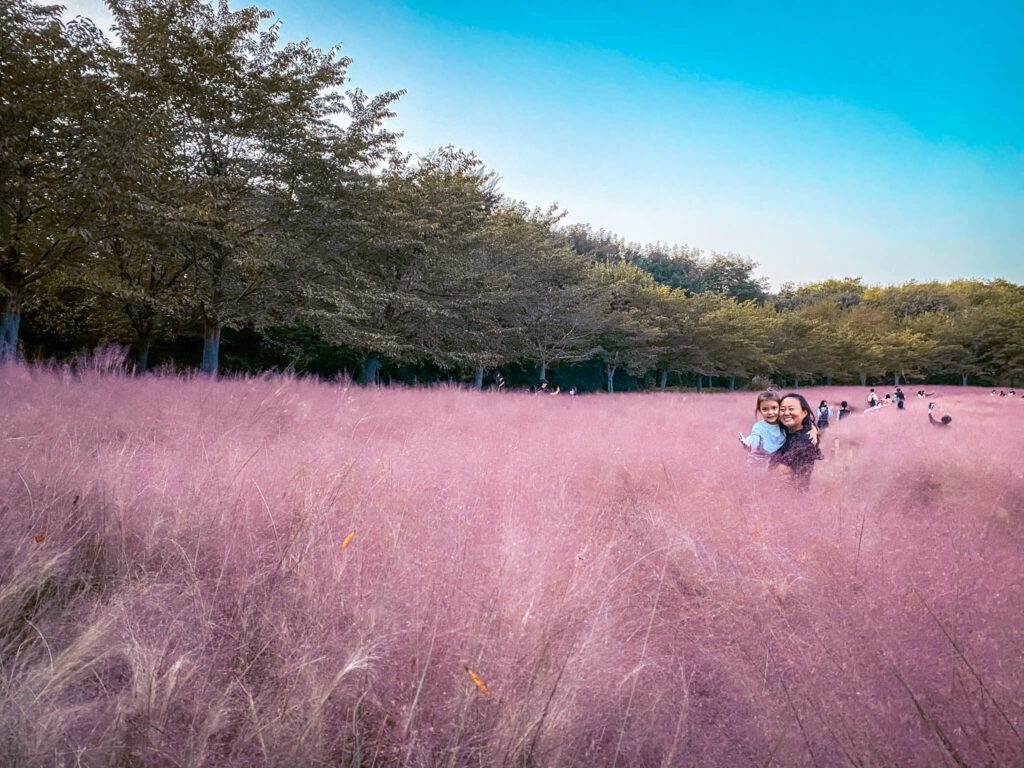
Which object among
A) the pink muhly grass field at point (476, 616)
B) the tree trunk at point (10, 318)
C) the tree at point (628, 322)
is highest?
the tree at point (628, 322)

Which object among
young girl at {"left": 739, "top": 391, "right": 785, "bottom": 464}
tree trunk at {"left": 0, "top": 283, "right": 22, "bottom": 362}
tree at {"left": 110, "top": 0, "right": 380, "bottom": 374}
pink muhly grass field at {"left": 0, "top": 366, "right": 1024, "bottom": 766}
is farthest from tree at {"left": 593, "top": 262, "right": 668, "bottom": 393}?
pink muhly grass field at {"left": 0, "top": 366, "right": 1024, "bottom": 766}

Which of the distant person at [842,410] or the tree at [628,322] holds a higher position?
the tree at [628,322]

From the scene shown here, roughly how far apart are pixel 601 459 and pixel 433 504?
88.8 inches

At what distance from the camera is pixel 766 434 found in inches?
166

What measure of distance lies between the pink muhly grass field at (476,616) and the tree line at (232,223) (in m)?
7.63

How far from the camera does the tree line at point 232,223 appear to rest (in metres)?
8.30

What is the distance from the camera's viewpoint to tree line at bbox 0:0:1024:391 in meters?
8.30

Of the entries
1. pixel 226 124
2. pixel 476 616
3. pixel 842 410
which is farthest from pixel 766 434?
pixel 226 124

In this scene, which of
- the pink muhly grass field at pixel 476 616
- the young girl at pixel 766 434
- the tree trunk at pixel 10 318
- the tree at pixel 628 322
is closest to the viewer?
the pink muhly grass field at pixel 476 616

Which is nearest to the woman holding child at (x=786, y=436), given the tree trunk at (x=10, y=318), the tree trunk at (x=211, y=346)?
the tree trunk at (x=211, y=346)

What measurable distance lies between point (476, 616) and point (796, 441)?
11.4ft

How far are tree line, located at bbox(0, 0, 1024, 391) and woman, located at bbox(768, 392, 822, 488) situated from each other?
378 inches

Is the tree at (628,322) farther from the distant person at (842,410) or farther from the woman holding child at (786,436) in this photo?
the woman holding child at (786,436)

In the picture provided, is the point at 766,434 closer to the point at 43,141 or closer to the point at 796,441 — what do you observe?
the point at 796,441
